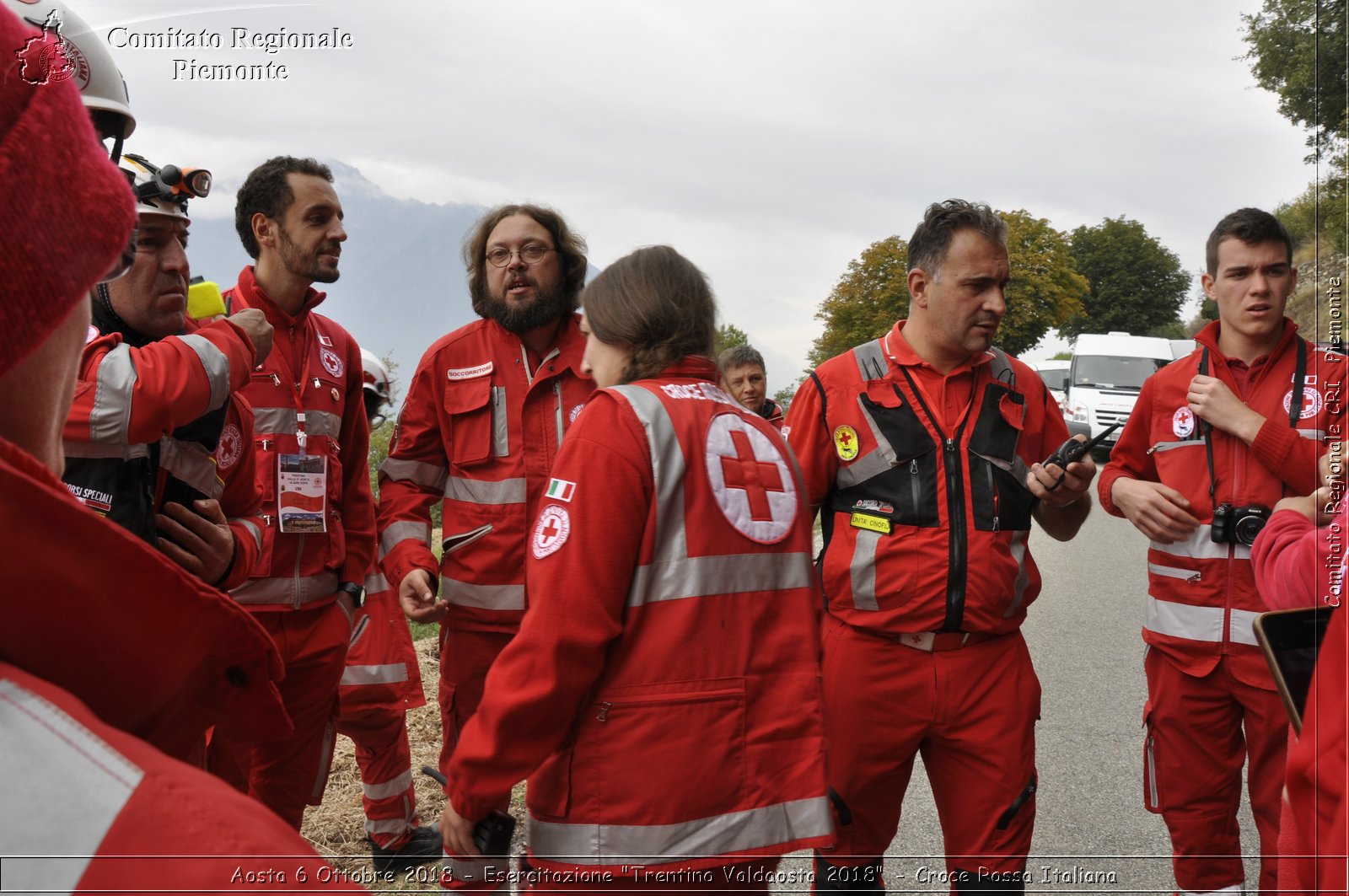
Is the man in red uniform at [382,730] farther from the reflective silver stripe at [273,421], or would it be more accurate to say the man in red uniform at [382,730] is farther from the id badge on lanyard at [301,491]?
the reflective silver stripe at [273,421]

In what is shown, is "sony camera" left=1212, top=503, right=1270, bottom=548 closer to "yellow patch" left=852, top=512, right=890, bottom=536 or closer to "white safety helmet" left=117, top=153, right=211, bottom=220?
"yellow patch" left=852, top=512, right=890, bottom=536

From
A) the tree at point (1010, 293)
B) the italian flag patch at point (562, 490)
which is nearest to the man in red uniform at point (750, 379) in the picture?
the italian flag patch at point (562, 490)

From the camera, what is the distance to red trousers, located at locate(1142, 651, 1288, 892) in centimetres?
356

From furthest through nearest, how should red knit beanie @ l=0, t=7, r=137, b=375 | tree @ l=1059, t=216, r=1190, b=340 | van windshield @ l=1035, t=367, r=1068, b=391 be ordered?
tree @ l=1059, t=216, r=1190, b=340
van windshield @ l=1035, t=367, r=1068, b=391
red knit beanie @ l=0, t=7, r=137, b=375

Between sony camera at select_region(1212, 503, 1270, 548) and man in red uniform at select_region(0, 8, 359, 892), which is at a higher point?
man in red uniform at select_region(0, 8, 359, 892)

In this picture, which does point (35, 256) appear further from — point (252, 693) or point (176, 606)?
point (252, 693)

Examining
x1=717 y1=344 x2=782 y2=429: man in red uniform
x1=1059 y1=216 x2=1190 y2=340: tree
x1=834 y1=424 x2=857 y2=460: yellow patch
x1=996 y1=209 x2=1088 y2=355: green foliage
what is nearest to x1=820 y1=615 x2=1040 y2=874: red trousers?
x1=834 y1=424 x2=857 y2=460: yellow patch

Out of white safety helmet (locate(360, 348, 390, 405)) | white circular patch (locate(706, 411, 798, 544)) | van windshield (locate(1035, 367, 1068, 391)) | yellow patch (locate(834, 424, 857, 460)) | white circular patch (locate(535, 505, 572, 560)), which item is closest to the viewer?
white circular patch (locate(535, 505, 572, 560))

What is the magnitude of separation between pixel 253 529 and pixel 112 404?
2.24 ft

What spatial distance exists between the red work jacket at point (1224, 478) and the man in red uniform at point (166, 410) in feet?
11.2

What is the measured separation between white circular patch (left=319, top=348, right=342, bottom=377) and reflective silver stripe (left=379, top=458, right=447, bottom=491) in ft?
1.79

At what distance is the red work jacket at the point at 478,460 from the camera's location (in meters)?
3.64

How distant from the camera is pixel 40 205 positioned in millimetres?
700

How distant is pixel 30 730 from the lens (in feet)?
1.93
